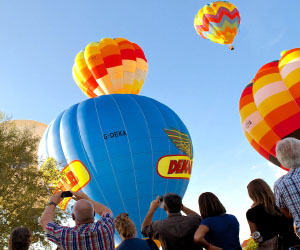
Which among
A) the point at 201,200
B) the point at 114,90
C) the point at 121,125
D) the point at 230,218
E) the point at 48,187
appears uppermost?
the point at 114,90

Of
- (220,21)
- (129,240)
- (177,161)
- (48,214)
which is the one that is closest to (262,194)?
(129,240)

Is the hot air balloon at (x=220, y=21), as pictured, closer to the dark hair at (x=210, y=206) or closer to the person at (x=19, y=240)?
the dark hair at (x=210, y=206)

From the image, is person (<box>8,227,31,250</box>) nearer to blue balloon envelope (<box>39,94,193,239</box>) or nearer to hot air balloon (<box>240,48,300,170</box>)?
blue balloon envelope (<box>39,94,193,239</box>)

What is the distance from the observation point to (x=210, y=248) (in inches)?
142

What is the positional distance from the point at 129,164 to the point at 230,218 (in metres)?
12.5

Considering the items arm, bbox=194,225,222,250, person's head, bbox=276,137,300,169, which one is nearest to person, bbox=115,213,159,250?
arm, bbox=194,225,222,250

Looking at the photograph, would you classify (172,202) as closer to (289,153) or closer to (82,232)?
(82,232)

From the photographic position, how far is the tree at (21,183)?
12656 millimetres

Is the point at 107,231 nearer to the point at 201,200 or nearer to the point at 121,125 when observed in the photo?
the point at 201,200

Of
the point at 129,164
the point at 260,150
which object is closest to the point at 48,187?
the point at 129,164

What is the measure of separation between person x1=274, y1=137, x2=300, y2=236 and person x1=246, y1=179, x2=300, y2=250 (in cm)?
45

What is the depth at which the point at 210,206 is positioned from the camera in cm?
371

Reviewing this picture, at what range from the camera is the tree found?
Answer: 12.7 metres

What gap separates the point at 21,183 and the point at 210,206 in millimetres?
11552
